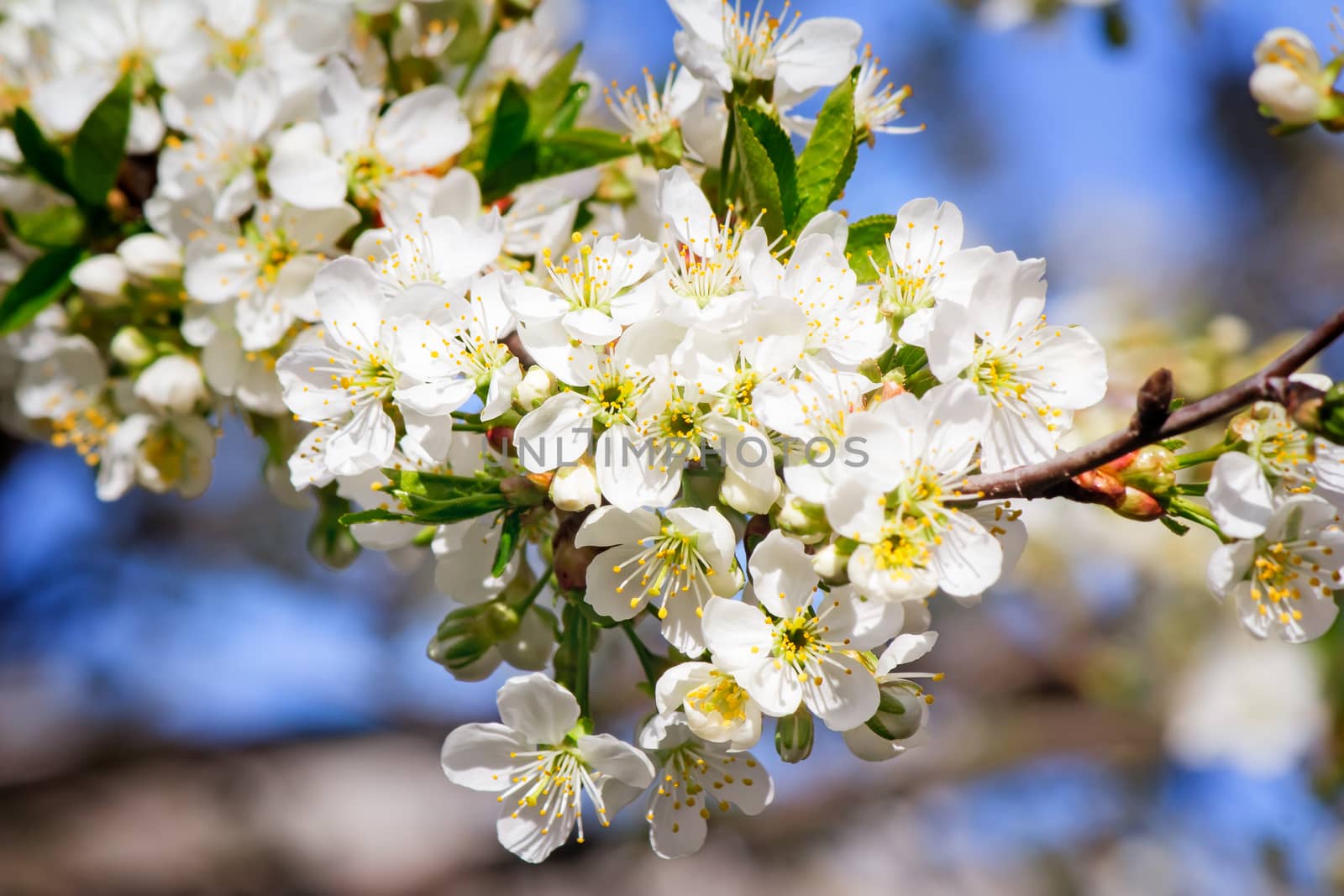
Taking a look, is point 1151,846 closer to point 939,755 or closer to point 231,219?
point 939,755

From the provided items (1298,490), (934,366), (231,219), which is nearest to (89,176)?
(231,219)

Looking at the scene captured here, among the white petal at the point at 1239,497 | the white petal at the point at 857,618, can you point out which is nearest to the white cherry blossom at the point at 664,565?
the white petal at the point at 857,618

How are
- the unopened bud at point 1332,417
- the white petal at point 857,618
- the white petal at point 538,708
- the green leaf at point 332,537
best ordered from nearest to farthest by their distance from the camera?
the unopened bud at point 1332,417 < the white petal at point 857,618 < the white petal at point 538,708 < the green leaf at point 332,537

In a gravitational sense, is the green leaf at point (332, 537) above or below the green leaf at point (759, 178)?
below

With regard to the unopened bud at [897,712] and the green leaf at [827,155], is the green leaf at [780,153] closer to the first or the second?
the green leaf at [827,155]

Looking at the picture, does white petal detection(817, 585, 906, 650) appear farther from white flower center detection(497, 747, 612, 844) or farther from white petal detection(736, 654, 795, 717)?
white flower center detection(497, 747, 612, 844)
